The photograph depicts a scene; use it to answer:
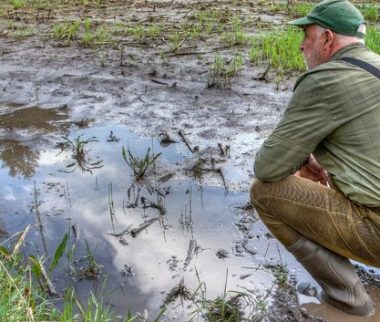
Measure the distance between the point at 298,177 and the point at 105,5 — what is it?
8.51 m

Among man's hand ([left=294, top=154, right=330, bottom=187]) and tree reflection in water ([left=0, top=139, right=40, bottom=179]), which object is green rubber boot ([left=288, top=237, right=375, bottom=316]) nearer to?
man's hand ([left=294, top=154, right=330, bottom=187])

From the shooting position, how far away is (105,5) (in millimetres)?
10594

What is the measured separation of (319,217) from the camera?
2.75m

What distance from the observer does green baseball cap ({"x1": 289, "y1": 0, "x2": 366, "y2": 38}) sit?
2.59m

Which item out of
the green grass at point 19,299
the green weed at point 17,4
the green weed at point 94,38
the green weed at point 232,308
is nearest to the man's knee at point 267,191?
the green weed at point 232,308

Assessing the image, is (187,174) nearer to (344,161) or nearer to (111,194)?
(111,194)

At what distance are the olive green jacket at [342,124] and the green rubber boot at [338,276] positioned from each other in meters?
0.41

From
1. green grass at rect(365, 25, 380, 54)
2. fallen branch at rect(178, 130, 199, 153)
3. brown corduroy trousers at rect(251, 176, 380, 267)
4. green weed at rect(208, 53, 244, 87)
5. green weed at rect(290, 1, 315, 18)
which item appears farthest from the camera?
green weed at rect(290, 1, 315, 18)

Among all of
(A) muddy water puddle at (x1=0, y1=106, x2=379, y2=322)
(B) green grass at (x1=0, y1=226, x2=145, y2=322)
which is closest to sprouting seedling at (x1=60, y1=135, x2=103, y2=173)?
(A) muddy water puddle at (x1=0, y1=106, x2=379, y2=322)

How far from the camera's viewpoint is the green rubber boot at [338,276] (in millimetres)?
2879

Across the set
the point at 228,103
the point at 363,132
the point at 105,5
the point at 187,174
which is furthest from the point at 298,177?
the point at 105,5

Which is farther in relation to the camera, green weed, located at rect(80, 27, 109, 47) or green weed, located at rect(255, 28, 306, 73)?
green weed, located at rect(80, 27, 109, 47)

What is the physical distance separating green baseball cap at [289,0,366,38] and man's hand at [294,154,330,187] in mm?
688

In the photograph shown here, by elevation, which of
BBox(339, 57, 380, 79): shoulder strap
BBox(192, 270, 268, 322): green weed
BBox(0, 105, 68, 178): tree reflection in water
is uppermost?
BBox(339, 57, 380, 79): shoulder strap
